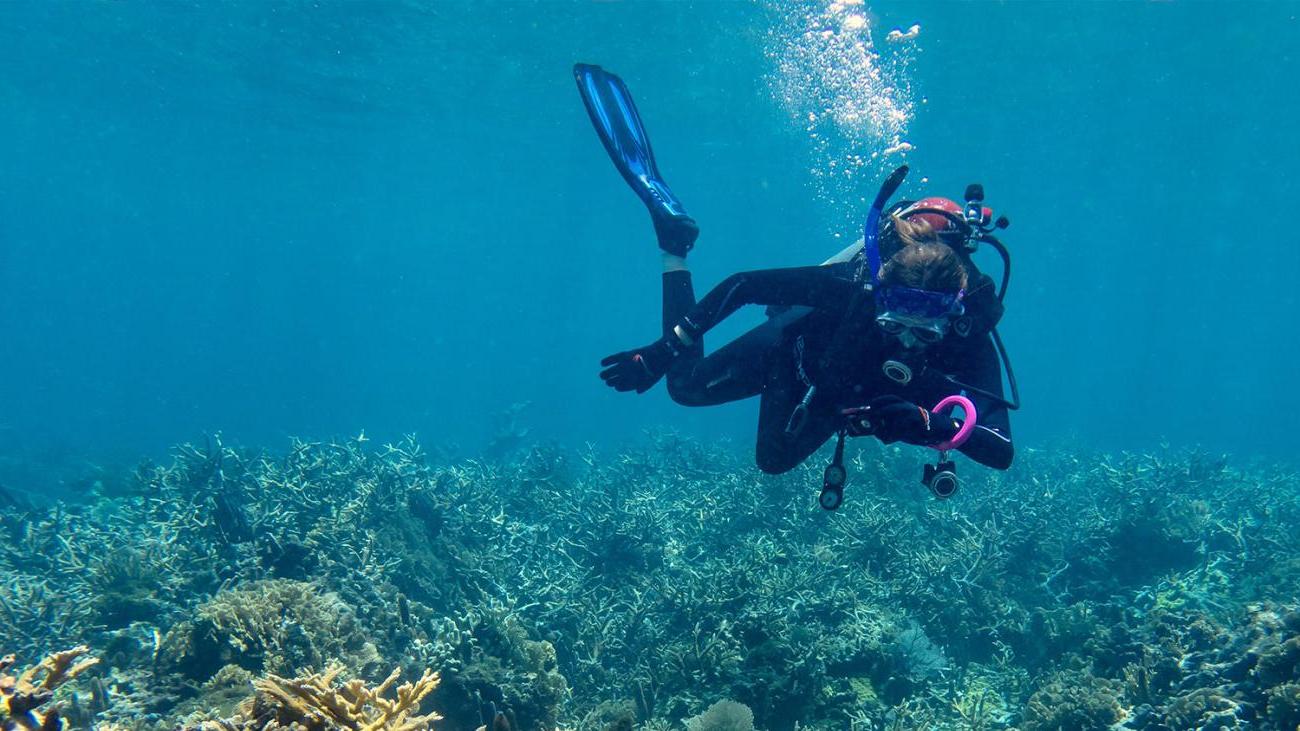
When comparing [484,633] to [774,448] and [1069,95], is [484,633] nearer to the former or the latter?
[774,448]

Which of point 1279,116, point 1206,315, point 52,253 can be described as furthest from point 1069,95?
point 52,253

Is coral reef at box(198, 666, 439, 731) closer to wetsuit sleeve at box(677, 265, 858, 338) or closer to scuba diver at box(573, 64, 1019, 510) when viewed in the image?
scuba diver at box(573, 64, 1019, 510)

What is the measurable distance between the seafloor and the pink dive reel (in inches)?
85.9

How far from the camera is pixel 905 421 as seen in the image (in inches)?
148

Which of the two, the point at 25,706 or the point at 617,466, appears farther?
the point at 617,466

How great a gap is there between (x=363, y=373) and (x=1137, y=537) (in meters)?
87.4

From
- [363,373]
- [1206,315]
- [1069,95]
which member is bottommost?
[1069,95]

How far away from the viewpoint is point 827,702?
5492 mm

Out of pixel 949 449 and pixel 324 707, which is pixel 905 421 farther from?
pixel 324 707

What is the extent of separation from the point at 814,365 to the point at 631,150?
4.05 metres

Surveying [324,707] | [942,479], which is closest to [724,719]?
[942,479]

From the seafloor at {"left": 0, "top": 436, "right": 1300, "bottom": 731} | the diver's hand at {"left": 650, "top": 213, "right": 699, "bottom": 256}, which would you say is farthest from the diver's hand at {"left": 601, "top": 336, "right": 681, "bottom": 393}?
the seafloor at {"left": 0, "top": 436, "right": 1300, "bottom": 731}

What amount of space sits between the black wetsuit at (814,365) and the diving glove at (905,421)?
27cm

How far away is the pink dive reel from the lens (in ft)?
12.1
